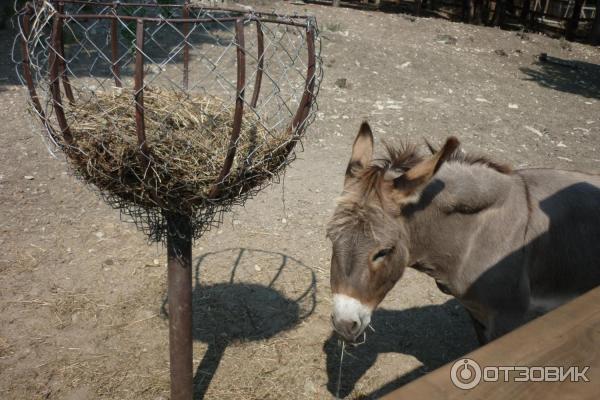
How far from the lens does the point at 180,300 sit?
2.54m

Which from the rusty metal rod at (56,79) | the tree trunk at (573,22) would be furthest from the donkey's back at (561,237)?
the tree trunk at (573,22)

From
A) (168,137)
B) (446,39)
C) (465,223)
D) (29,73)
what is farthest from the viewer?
(446,39)

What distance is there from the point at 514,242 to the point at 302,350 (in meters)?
1.58

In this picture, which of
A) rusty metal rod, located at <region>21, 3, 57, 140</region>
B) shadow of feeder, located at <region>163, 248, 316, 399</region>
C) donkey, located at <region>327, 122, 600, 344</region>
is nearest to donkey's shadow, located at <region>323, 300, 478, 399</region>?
shadow of feeder, located at <region>163, 248, 316, 399</region>

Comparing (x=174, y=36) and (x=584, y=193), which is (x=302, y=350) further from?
(x=174, y=36)

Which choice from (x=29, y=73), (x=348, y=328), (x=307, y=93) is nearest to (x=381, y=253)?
(x=348, y=328)

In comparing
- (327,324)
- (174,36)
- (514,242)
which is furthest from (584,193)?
(174,36)

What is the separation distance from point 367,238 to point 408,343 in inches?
66.7

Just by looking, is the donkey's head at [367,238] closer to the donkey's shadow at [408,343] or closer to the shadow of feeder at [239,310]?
the donkey's shadow at [408,343]

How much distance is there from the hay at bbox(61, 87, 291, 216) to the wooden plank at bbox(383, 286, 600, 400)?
123 centimetres

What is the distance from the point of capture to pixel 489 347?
1.16 meters

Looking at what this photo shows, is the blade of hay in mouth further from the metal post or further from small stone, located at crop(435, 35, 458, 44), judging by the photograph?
small stone, located at crop(435, 35, 458, 44)

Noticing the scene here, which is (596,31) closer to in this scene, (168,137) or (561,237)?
(561,237)

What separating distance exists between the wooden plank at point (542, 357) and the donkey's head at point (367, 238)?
1109mm
